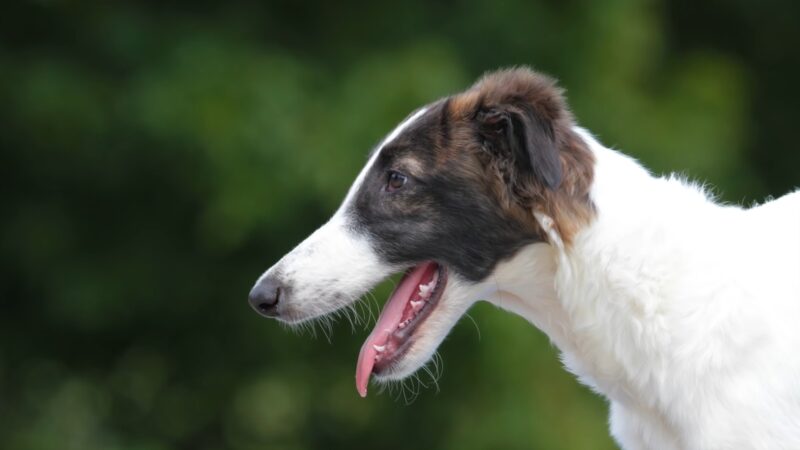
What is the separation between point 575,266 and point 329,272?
84cm

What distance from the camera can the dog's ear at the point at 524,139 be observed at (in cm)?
461

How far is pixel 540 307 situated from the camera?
4.89 m

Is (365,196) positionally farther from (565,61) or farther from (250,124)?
(565,61)

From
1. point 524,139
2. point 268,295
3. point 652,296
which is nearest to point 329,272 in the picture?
point 268,295

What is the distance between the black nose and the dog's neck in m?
0.77

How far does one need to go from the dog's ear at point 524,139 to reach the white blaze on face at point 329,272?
568 mm

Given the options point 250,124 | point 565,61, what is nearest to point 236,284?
point 250,124

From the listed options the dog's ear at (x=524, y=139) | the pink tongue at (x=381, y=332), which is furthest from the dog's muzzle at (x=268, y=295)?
the dog's ear at (x=524, y=139)

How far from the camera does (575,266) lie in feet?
15.4

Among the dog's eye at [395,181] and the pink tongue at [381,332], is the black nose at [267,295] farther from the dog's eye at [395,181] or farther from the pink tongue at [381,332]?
the dog's eye at [395,181]

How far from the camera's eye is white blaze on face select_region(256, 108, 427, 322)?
4.80 metres

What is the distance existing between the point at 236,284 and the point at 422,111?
572 cm

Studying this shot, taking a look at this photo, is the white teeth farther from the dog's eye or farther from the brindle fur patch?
the dog's eye

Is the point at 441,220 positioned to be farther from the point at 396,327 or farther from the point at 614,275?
the point at 614,275
